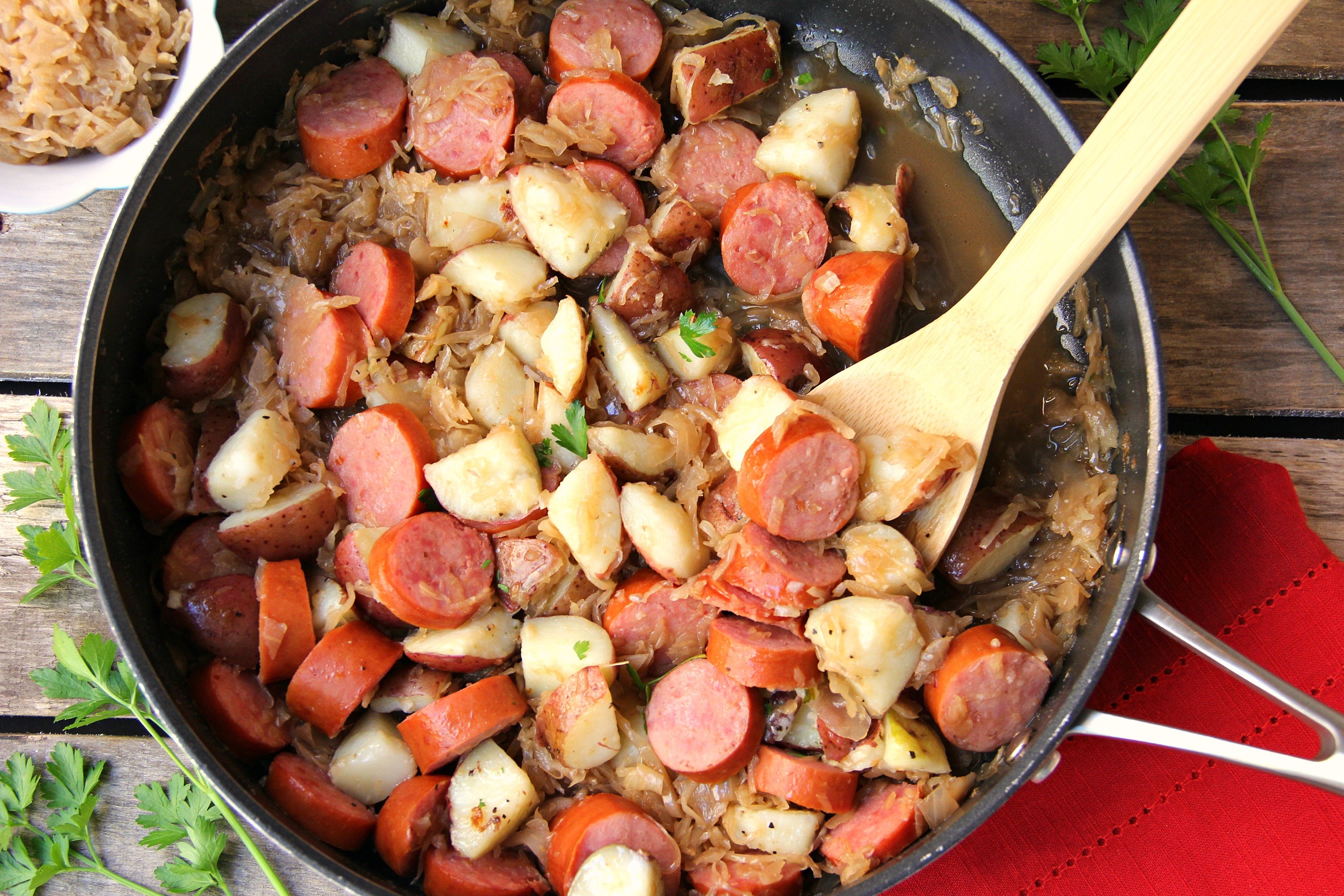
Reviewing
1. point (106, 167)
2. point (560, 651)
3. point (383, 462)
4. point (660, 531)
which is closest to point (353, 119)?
point (106, 167)

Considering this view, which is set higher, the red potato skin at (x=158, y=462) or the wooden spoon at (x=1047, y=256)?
the wooden spoon at (x=1047, y=256)

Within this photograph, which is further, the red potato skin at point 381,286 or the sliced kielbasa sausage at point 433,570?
the red potato skin at point 381,286

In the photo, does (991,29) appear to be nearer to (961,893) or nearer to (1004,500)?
(1004,500)

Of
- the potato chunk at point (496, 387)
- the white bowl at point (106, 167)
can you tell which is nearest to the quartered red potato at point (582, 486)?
the potato chunk at point (496, 387)

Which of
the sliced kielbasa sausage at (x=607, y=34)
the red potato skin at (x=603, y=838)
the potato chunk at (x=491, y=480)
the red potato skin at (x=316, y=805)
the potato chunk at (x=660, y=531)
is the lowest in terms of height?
the red potato skin at (x=316, y=805)

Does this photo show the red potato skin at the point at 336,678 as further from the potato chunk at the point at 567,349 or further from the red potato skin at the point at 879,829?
the red potato skin at the point at 879,829

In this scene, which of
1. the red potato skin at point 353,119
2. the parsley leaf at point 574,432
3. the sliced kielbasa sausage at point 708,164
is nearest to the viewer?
the parsley leaf at point 574,432

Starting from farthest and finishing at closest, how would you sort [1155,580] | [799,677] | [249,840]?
[1155,580] → [249,840] → [799,677]

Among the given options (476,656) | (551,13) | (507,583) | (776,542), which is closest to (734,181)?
(551,13)
